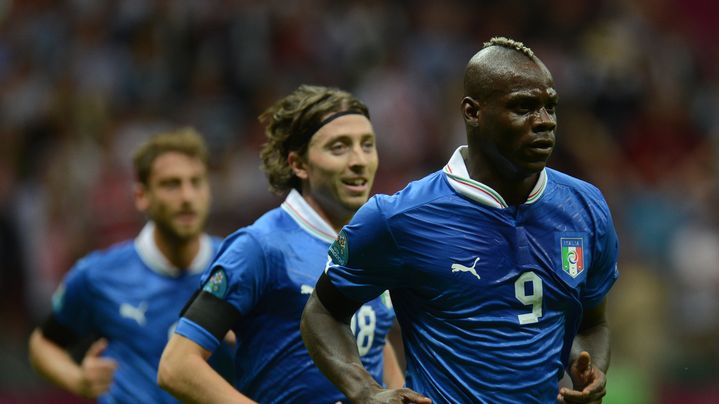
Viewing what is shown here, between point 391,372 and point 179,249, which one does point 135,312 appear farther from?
point 391,372

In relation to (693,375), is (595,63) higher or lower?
higher

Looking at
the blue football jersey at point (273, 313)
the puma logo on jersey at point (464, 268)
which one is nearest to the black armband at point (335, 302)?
the puma logo on jersey at point (464, 268)

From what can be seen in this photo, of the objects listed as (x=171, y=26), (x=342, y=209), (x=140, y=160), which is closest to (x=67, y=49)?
(x=171, y=26)

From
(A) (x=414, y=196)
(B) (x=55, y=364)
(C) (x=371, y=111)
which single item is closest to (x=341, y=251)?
(A) (x=414, y=196)

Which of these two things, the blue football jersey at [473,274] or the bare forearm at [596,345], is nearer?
the blue football jersey at [473,274]

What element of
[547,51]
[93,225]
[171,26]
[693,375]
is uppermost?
[171,26]

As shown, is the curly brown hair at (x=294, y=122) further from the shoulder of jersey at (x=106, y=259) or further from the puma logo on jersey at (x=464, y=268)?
the shoulder of jersey at (x=106, y=259)

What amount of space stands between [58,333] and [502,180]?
319cm

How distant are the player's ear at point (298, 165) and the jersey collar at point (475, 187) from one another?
43.3 inches

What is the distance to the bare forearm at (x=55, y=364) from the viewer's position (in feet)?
20.1

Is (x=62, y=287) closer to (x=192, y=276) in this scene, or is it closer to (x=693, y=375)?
(x=192, y=276)

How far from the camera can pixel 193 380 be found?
176 inches

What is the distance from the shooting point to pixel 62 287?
628cm

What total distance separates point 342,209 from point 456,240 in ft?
3.45
